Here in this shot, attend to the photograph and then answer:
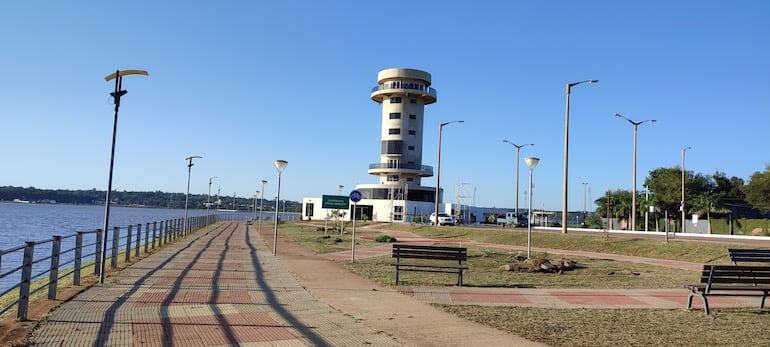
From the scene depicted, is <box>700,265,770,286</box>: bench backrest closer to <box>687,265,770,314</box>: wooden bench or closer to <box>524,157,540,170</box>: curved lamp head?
<box>687,265,770,314</box>: wooden bench

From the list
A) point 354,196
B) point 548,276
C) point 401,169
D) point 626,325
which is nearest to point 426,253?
point 548,276

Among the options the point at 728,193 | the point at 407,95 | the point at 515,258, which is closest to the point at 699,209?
the point at 728,193

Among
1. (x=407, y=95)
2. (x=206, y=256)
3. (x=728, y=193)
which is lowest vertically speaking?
(x=206, y=256)

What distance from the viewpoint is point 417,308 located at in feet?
32.2

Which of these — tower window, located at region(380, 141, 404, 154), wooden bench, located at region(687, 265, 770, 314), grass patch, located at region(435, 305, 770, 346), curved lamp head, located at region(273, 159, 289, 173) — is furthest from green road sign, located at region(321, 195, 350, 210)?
tower window, located at region(380, 141, 404, 154)

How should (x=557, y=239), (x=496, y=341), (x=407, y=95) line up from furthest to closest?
(x=407, y=95), (x=557, y=239), (x=496, y=341)

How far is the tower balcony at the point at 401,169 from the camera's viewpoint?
83.5 m

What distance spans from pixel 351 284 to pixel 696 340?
7.24 m

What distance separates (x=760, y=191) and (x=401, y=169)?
43992 millimetres

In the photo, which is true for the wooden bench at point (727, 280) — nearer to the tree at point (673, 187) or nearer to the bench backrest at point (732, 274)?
the bench backrest at point (732, 274)

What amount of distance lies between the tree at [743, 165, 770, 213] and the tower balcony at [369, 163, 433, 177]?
4070cm

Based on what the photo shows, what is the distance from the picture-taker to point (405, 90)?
8450 cm

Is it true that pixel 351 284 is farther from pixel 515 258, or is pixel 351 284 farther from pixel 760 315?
pixel 515 258

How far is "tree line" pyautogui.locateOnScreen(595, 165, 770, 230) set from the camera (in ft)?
206
